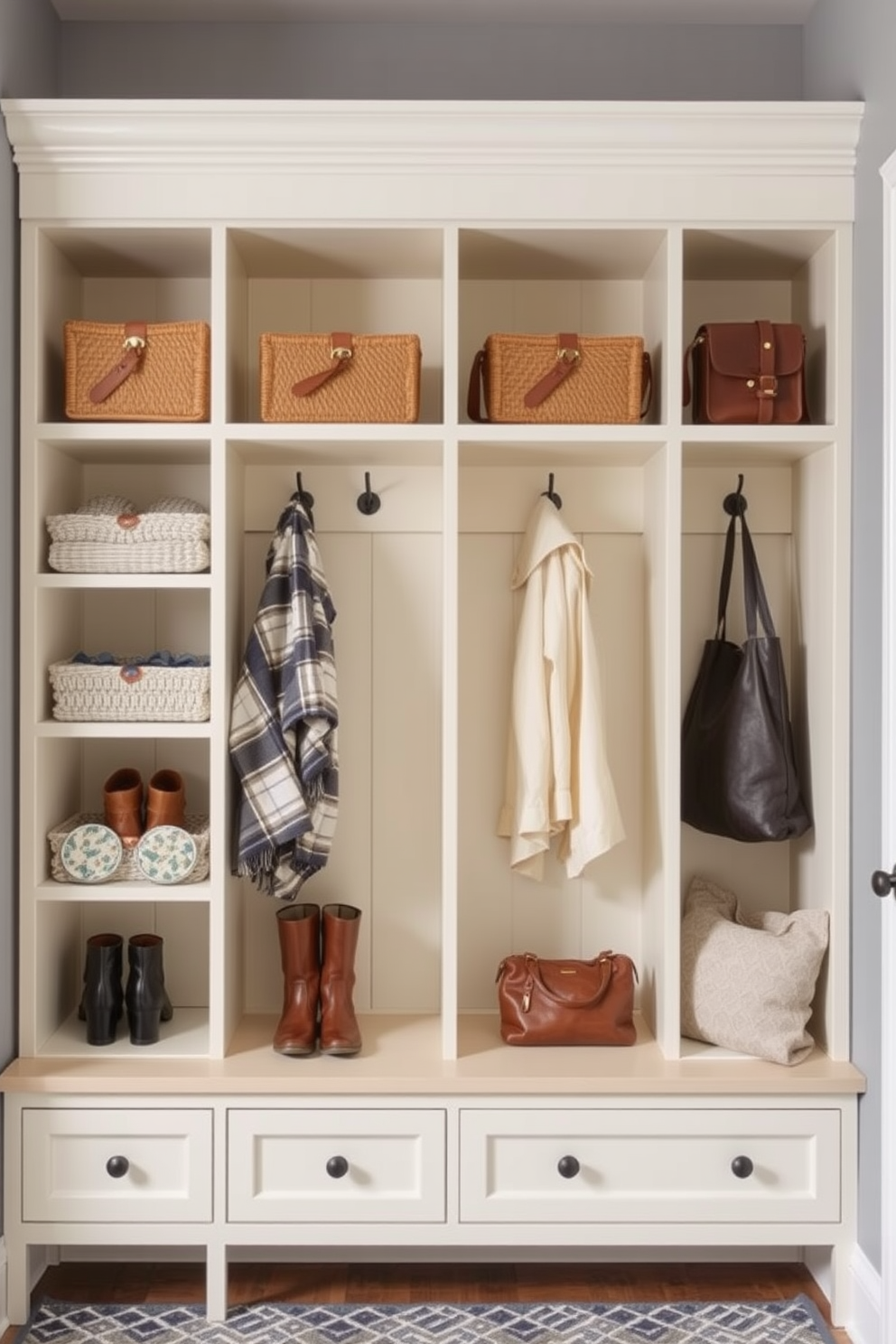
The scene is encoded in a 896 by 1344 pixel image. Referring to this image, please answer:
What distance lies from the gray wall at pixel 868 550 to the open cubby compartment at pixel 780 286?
0.18 feet

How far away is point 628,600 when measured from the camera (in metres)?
2.69

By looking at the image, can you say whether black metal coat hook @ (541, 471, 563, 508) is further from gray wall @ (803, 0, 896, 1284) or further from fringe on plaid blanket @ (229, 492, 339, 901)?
gray wall @ (803, 0, 896, 1284)

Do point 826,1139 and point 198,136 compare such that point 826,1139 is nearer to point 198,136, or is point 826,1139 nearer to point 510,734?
point 510,734

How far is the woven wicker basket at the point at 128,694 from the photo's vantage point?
2.39m

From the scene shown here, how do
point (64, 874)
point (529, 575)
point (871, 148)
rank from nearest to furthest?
point (871, 148)
point (64, 874)
point (529, 575)

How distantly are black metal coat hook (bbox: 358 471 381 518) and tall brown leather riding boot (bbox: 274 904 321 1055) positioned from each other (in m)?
0.90

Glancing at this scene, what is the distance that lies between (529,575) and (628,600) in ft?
0.88

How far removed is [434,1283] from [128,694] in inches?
53.7

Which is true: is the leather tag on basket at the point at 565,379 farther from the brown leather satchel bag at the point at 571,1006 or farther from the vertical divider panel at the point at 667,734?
the brown leather satchel bag at the point at 571,1006

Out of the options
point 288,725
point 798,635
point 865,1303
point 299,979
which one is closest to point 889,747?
Result: point 798,635

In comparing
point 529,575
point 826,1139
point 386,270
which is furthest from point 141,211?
point 826,1139

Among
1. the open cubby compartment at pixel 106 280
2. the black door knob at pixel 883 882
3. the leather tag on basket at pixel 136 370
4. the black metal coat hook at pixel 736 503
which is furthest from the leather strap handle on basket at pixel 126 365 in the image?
the black door knob at pixel 883 882

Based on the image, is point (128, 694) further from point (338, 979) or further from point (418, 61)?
point (418, 61)

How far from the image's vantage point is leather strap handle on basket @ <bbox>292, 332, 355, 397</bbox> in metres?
2.37
